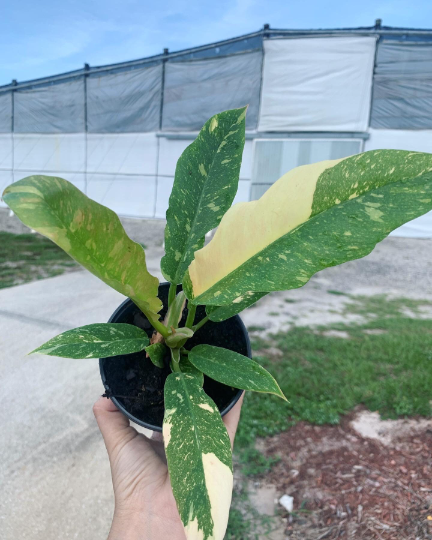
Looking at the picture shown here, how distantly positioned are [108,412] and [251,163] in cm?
605

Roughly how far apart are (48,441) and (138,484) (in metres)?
1.03

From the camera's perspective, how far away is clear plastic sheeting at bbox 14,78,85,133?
799 cm

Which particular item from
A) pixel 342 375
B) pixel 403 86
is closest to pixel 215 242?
pixel 342 375

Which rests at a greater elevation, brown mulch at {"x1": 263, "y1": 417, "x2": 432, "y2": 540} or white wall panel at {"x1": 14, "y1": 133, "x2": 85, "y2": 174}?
white wall panel at {"x1": 14, "y1": 133, "x2": 85, "y2": 174}

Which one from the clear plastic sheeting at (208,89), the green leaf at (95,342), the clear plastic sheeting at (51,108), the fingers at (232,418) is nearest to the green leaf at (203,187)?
the green leaf at (95,342)

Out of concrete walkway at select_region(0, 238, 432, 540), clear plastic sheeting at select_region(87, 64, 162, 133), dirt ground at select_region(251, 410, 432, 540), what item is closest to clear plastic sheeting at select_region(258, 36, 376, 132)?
clear plastic sheeting at select_region(87, 64, 162, 133)

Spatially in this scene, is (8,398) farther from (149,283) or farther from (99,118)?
(99,118)

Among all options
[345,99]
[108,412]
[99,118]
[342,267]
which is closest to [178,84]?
[99,118]

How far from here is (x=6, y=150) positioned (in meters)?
9.22

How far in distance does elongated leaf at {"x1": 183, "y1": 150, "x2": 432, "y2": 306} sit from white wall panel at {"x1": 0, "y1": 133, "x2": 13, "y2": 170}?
1015cm

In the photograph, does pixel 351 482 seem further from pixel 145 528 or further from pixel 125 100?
pixel 125 100

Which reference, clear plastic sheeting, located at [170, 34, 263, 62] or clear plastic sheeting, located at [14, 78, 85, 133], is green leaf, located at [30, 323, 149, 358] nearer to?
clear plastic sheeting, located at [170, 34, 263, 62]

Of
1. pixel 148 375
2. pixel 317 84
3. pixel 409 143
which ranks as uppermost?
pixel 317 84

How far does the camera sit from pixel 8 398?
173 cm
